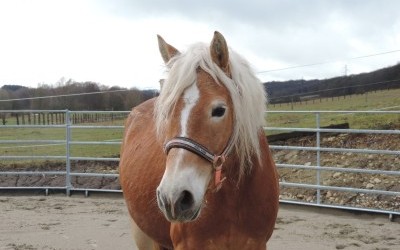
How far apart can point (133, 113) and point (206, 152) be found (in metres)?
2.17

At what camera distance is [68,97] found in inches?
593

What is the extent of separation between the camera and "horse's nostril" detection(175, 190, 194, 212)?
164 cm

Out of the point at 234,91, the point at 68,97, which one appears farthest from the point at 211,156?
the point at 68,97

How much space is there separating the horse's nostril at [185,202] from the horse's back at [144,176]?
877mm

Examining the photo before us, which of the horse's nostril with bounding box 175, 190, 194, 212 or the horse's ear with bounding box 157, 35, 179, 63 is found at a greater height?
the horse's ear with bounding box 157, 35, 179, 63

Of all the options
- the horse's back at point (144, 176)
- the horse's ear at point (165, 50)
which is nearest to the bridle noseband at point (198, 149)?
the horse's ear at point (165, 50)

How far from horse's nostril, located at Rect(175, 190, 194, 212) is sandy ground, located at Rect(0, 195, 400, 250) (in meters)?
3.23

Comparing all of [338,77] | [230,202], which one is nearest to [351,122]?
[338,77]

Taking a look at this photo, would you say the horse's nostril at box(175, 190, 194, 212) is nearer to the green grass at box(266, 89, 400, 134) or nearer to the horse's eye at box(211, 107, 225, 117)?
the horse's eye at box(211, 107, 225, 117)

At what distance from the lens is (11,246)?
15.7 feet

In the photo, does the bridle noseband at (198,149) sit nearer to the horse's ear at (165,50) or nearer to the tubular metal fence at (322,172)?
the horse's ear at (165,50)

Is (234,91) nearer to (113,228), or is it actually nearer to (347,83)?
(113,228)

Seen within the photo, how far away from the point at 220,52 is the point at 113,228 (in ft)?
13.2

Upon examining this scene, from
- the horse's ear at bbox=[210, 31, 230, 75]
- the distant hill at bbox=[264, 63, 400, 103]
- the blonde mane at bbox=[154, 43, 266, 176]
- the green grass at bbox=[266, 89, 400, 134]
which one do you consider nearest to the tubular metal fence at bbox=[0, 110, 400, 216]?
the green grass at bbox=[266, 89, 400, 134]
